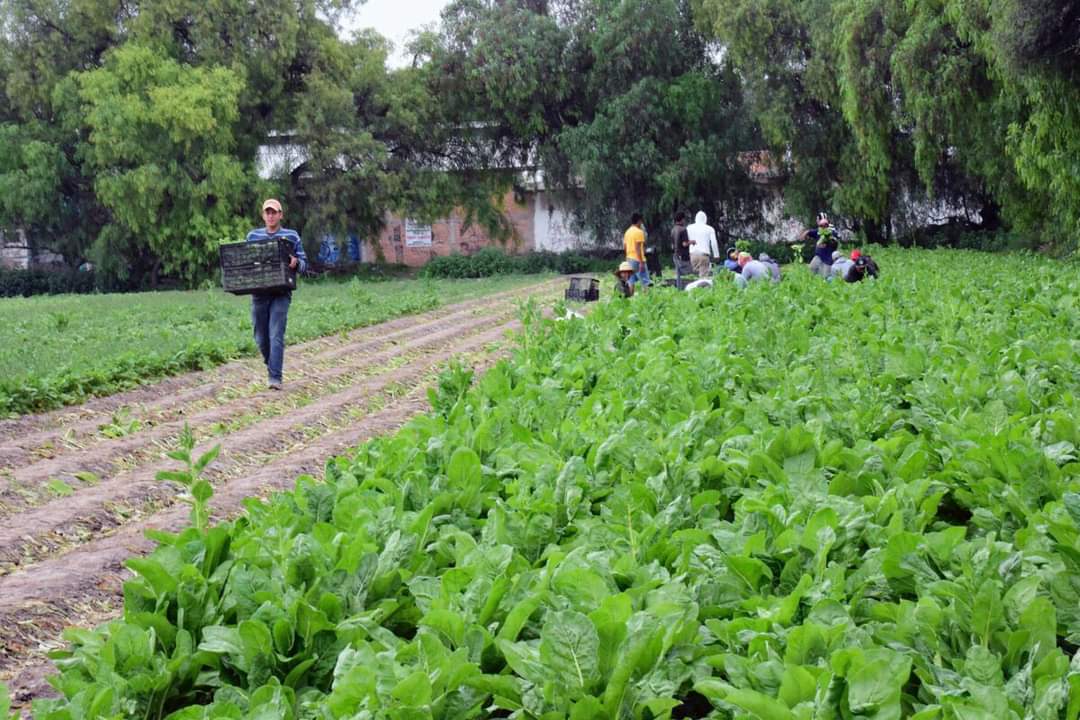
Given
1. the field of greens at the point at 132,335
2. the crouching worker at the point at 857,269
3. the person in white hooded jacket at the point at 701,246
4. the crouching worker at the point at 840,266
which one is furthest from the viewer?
the person in white hooded jacket at the point at 701,246

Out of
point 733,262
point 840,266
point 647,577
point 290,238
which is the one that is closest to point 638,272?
point 733,262

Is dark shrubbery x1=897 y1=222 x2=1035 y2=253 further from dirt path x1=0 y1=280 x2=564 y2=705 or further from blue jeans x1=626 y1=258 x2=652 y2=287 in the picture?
dirt path x1=0 y1=280 x2=564 y2=705

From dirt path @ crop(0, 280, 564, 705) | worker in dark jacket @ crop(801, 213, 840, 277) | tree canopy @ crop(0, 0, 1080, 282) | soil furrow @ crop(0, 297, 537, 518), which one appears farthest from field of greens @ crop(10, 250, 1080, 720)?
tree canopy @ crop(0, 0, 1080, 282)

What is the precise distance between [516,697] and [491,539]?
79cm

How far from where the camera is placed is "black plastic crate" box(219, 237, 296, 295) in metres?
10.7

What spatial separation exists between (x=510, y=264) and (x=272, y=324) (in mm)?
29935

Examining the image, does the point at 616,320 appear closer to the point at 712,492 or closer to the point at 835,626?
the point at 712,492

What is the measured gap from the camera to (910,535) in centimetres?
253

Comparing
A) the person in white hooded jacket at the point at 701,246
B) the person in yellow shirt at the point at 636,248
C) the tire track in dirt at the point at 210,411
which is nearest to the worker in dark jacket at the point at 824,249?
the person in white hooded jacket at the point at 701,246

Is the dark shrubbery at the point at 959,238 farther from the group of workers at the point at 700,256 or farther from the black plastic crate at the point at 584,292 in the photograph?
the group of workers at the point at 700,256

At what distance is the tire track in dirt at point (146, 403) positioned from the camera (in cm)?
974

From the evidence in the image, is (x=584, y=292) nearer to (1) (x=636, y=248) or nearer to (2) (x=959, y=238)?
(1) (x=636, y=248)

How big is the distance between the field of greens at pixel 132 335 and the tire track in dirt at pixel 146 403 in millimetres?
286

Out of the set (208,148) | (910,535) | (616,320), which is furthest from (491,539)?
(208,148)
